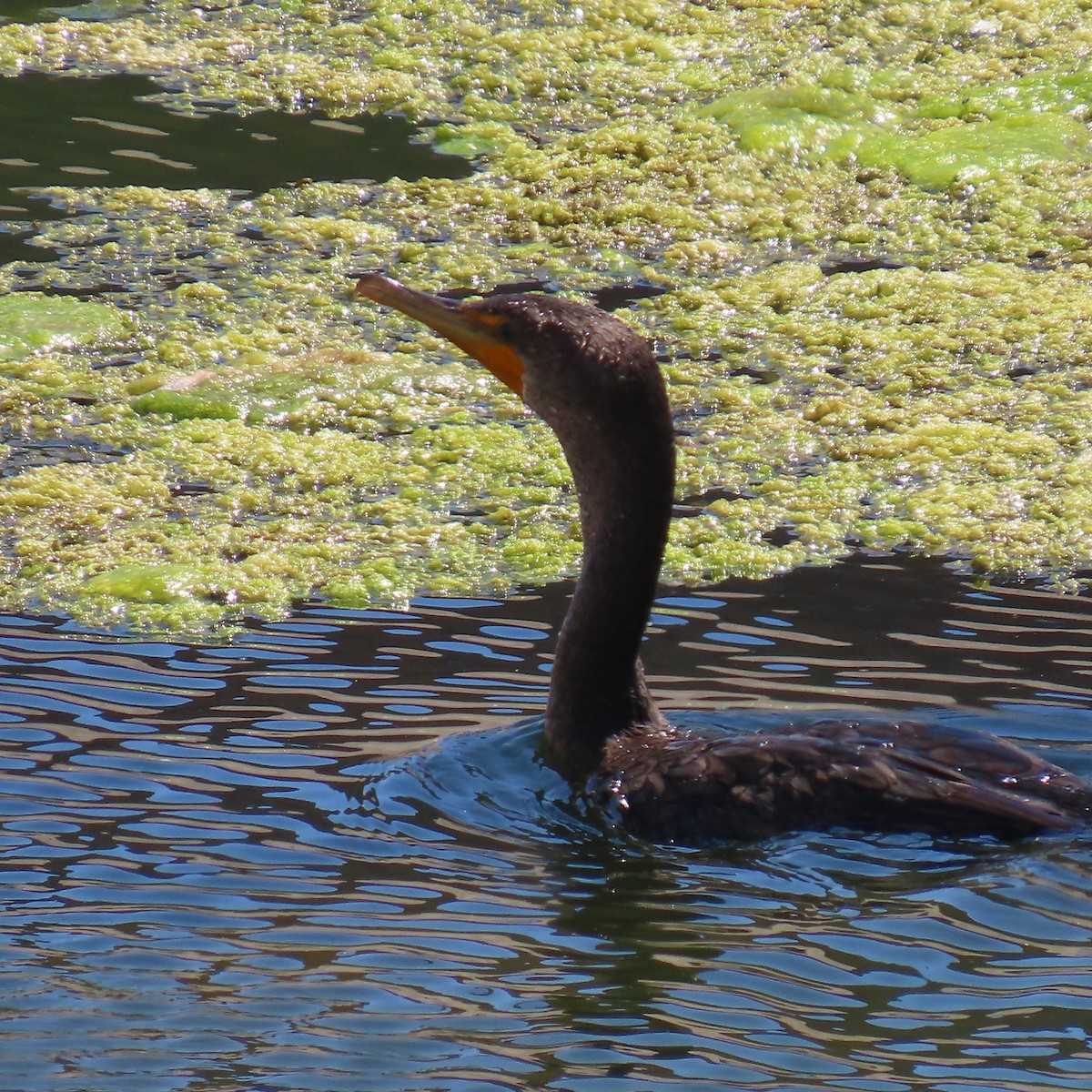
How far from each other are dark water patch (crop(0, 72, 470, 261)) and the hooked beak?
3673 millimetres

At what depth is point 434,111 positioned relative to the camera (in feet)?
28.6

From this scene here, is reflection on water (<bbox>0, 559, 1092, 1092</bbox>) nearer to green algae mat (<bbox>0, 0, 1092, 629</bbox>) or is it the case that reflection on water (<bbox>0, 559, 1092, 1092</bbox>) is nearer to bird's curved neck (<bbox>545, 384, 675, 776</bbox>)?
Result: bird's curved neck (<bbox>545, 384, 675, 776</bbox>)

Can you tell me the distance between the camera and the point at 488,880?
12.2 ft

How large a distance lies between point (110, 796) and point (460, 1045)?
52.8 inches

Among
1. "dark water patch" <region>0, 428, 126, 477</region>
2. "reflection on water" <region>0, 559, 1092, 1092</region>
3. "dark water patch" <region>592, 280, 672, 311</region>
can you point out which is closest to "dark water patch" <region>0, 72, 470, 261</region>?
"dark water patch" <region>592, 280, 672, 311</region>

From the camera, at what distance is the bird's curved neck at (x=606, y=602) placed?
166 inches

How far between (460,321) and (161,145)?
175 inches

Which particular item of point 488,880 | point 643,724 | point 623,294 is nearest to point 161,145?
point 623,294

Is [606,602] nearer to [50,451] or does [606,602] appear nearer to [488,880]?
[488,880]

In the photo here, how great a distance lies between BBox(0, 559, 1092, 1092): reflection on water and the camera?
3002 mm

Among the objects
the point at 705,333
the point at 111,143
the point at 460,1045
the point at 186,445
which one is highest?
the point at 111,143

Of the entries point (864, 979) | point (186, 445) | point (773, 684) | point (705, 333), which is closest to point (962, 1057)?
point (864, 979)

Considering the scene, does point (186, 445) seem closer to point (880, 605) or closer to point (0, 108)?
point (880, 605)

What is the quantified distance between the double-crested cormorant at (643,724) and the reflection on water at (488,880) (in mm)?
74
